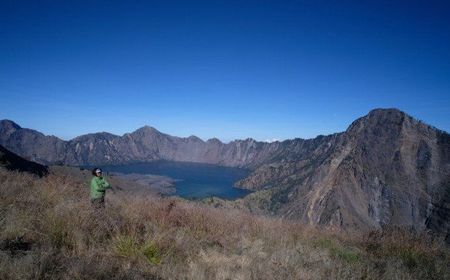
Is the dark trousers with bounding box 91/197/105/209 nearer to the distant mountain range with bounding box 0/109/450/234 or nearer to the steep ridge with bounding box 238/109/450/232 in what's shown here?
the distant mountain range with bounding box 0/109/450/234

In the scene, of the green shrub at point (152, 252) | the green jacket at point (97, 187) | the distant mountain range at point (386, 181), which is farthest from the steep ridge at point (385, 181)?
the green shrub at point (152, 252)

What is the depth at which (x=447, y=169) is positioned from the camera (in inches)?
4063

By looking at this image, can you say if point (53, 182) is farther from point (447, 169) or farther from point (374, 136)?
point (374, 136)

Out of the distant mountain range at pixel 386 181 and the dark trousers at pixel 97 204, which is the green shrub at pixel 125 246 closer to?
the dark trousers at pixel 97 204

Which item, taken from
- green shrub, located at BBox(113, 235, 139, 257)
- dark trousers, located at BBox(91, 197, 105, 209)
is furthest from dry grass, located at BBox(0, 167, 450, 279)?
dark trousers, located at BBox(91, 197, 105, 209)

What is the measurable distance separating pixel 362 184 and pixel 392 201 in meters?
10.8

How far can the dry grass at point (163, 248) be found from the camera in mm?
4086

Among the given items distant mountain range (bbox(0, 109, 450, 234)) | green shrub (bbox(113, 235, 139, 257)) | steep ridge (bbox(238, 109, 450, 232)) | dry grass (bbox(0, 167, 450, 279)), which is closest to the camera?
dry grass (bbox(0, 167, 450, 279))

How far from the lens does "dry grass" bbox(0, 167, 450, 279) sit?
4.09 m

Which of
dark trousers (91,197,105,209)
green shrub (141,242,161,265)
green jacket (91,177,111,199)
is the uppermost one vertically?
green jacket (91,177,111,199)

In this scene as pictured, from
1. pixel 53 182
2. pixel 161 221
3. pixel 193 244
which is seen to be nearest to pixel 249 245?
pixel 193 244

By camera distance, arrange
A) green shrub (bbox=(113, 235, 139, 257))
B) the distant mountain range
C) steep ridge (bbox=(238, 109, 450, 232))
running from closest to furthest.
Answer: green shrub (bbox=(113, 235, 139, 257)) → the distant mountain range → steep ridge (bbox=(238, 109, 450, 232))

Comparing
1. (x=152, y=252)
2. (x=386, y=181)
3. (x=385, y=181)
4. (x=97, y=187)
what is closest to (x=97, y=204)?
(x=97, y=187)

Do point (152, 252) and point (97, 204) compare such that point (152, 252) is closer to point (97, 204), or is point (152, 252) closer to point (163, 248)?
point (163, 248)
